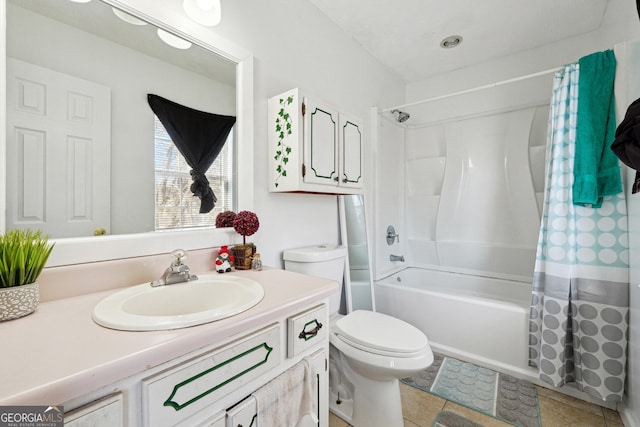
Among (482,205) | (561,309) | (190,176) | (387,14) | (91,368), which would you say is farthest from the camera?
(482,205)

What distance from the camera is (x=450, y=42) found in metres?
2.28

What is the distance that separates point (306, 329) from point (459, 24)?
2.34m

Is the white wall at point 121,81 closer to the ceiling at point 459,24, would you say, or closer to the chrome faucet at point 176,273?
the chrome faucet at point 176,273

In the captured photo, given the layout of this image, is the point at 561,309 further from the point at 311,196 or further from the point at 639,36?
the point at 311,196

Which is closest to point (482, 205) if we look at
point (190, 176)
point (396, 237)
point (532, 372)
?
point (396, 237)

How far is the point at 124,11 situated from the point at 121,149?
0.52 m

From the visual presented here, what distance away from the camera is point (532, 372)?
177 centimetres

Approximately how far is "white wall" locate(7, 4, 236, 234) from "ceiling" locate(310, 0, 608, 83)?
4.17ft

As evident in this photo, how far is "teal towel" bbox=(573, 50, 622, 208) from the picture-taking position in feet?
4.98

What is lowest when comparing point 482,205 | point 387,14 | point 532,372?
point 532,372

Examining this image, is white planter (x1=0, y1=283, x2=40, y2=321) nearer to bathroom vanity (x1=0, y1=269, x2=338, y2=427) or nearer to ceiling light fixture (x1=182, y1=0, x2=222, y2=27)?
bathroom vanity (x1=0, y1=269, x2=338, y2=427)

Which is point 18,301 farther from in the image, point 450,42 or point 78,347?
point 450,42

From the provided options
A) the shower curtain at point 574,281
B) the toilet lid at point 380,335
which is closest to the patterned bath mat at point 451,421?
the toilet lid at point 380,335

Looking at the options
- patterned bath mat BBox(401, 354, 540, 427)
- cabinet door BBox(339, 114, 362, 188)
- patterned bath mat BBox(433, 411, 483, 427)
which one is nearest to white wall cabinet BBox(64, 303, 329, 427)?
patterned bath mat BBox(433, 411, 483, 427)
